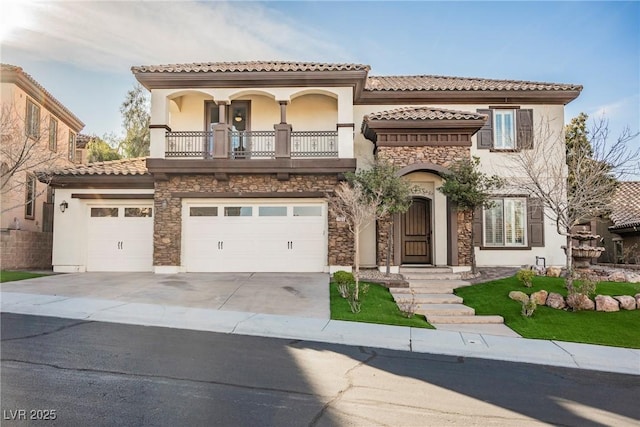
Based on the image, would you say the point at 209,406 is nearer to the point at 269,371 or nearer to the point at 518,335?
the point at 269,371

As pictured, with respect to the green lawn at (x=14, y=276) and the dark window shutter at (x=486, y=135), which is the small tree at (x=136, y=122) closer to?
the green lawn at (x=14, y=276)

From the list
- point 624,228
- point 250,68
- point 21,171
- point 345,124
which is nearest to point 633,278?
point 624,228

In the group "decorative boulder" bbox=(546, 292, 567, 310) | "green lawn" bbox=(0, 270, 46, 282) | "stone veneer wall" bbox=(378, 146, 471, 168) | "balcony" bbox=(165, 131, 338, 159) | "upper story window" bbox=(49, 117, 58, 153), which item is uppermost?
"upper story window" bbox=(49, 117, 58, 153)

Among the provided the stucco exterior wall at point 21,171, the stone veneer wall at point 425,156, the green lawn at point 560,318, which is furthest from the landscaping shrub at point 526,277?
the stucco exterior wall at point 21,171

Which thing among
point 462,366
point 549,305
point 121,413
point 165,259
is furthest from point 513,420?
point 165,259

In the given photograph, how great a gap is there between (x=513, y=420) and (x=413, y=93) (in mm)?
13318

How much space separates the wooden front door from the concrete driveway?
10.6ft

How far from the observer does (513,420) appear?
475 cm

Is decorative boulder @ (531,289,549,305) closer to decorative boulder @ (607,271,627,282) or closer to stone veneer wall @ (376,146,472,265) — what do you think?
decorative boulder @ (607,271,627,282)

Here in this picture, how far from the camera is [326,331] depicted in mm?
8656

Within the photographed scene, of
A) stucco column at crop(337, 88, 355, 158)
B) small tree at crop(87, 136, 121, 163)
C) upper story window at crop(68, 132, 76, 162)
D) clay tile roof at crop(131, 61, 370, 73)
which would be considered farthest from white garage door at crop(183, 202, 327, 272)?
small tree at crop(87, 136, 121, 163)

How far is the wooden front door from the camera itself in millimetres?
15305

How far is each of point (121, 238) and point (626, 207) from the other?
22.4m

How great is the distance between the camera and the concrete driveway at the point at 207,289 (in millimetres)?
10609
